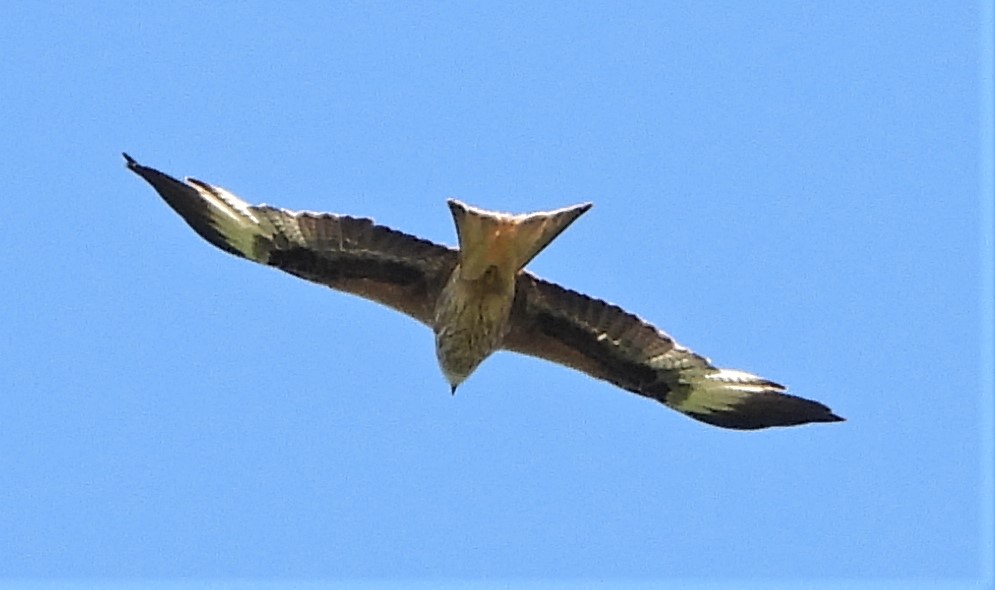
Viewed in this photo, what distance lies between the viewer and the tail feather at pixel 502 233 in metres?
11.5

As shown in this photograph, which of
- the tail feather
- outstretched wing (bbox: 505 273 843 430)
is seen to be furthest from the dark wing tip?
the tail feather

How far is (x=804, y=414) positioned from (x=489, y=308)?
2.09 meters

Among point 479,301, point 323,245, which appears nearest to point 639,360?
point 479,301

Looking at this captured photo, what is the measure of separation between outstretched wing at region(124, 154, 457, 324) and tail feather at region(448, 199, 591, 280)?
50 cm

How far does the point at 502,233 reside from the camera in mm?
11672

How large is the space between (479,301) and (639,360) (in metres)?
1.23

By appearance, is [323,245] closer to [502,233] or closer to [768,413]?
[502,233]

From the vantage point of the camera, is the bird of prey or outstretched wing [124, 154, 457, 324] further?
outstretched wing [124, 154, 457, 324]

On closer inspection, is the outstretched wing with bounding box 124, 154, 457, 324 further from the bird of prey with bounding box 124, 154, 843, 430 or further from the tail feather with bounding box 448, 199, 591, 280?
the tail feather with bounding box 448, 199, 591, 280

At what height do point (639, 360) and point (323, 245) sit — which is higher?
point (323, 245)

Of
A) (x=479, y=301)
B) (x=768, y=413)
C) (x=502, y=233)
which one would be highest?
(x=502, y=233)

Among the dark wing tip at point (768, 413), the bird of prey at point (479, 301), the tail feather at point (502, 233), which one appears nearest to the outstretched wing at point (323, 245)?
the bird of prey at point (479, 301)

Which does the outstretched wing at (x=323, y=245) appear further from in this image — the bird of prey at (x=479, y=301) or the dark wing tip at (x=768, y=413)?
the dark wing tip at (x=768, y=413)

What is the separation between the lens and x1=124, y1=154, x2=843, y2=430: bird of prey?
12.2 meters
